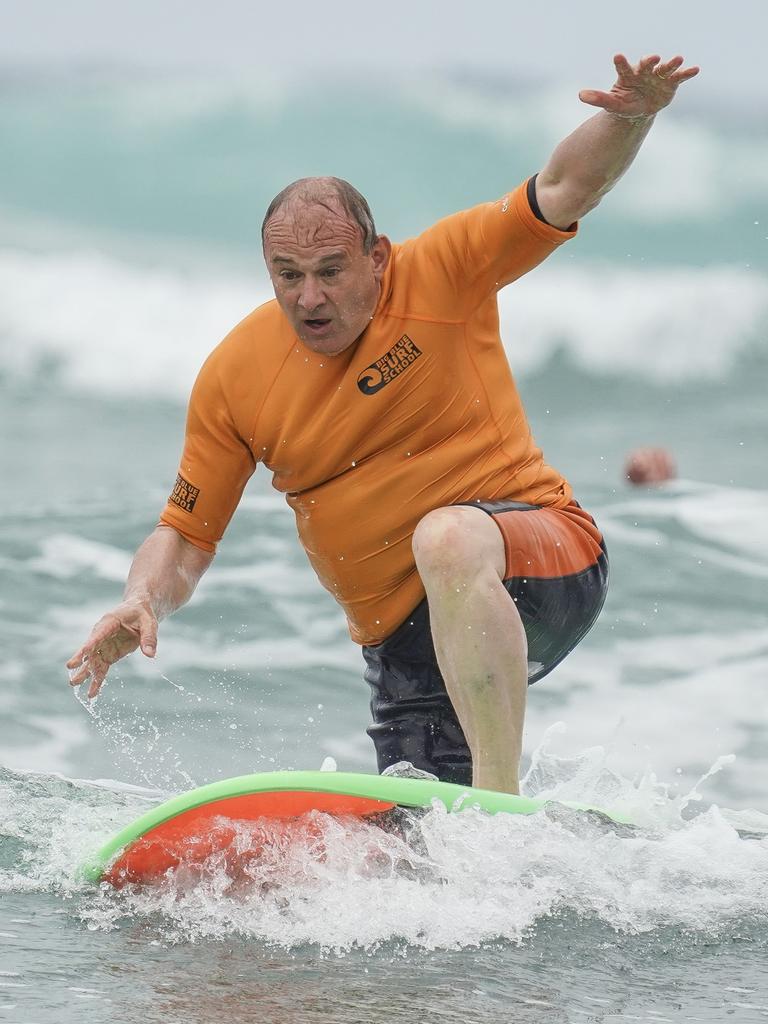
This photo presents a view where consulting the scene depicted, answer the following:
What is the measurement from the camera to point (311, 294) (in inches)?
133

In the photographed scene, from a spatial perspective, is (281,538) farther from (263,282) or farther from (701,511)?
(263,282)

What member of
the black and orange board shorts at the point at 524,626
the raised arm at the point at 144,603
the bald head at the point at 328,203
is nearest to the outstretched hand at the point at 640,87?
the bald head at the point at 328,203

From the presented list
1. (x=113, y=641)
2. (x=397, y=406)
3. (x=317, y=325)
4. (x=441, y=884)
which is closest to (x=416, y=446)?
(x=397, y=406)

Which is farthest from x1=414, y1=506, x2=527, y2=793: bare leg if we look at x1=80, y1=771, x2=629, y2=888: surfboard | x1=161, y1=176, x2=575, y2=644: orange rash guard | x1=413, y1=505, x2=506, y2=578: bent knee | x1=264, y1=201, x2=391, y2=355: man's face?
x1=264, y1=201, x2=391, y2=355: man's face

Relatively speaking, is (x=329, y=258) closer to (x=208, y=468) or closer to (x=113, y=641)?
(x=208, y=468)

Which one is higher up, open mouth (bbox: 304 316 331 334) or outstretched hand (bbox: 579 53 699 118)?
outstretched hand (bbox: 579 53 699 118)

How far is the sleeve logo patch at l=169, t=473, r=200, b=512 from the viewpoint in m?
3.69

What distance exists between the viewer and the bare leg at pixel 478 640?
3.20 meters

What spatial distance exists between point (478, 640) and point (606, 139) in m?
1.10

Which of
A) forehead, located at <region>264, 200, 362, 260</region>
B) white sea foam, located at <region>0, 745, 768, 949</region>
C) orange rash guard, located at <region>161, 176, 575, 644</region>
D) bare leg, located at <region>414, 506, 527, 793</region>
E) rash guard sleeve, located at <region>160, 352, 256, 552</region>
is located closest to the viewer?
white sea foam, located at <region>0, 745, 768, 949</region>

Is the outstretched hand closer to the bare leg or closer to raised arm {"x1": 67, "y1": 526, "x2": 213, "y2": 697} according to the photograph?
the bare leg

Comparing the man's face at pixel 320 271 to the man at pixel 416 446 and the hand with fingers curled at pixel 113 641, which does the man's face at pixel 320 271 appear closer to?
the man at pixel 416 446

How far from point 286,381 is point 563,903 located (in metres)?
1.32

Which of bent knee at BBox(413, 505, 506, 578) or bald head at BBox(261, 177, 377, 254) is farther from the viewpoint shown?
bald head at BBox(261, 177, 377, 254)
